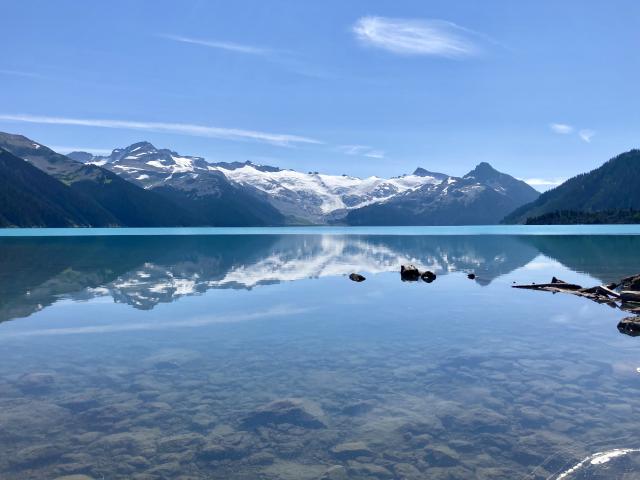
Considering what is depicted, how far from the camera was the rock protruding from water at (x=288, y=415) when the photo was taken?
56.7ft

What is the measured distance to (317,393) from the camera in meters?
20.3

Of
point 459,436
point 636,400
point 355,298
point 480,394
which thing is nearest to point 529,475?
point 459,436

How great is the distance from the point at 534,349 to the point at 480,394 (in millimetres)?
9196

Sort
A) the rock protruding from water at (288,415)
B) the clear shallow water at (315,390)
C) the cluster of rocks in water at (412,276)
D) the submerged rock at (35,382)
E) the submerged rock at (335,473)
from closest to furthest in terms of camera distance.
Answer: the submerged rock at (335,473), the clear shallow water at (315,390), the rock protruding from water at (288,415), the submerged rock at (35,382), the cluster of rocks in water at (412,276)

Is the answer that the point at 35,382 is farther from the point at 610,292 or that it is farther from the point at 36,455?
the point at 610,292

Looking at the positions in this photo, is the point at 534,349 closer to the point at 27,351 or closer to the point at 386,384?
the point at 386,384

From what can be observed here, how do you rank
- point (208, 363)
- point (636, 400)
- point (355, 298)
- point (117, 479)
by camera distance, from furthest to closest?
point (355, 298) < point (208, 363) < point (636, 400) < point (117, 479)

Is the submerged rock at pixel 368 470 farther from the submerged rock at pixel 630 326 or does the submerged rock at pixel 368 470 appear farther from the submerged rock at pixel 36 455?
the submerged rock at pixel 630 326

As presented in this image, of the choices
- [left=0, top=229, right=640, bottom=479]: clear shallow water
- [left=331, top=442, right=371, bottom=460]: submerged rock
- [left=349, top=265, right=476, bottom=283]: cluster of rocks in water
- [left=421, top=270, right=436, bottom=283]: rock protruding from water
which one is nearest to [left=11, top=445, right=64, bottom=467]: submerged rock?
[left=0, top=229, right=640, bottom=479]: clear shallow water

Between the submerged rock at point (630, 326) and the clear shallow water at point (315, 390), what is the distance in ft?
3.38

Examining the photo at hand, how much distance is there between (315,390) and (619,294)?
119ft

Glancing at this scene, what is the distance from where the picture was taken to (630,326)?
107 feet

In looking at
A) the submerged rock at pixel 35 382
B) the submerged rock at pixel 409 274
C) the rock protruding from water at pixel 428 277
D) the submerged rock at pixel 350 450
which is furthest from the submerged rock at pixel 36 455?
the submerged rock at pixel 409 274

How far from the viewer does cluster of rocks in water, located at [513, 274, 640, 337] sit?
3300 centimetres
